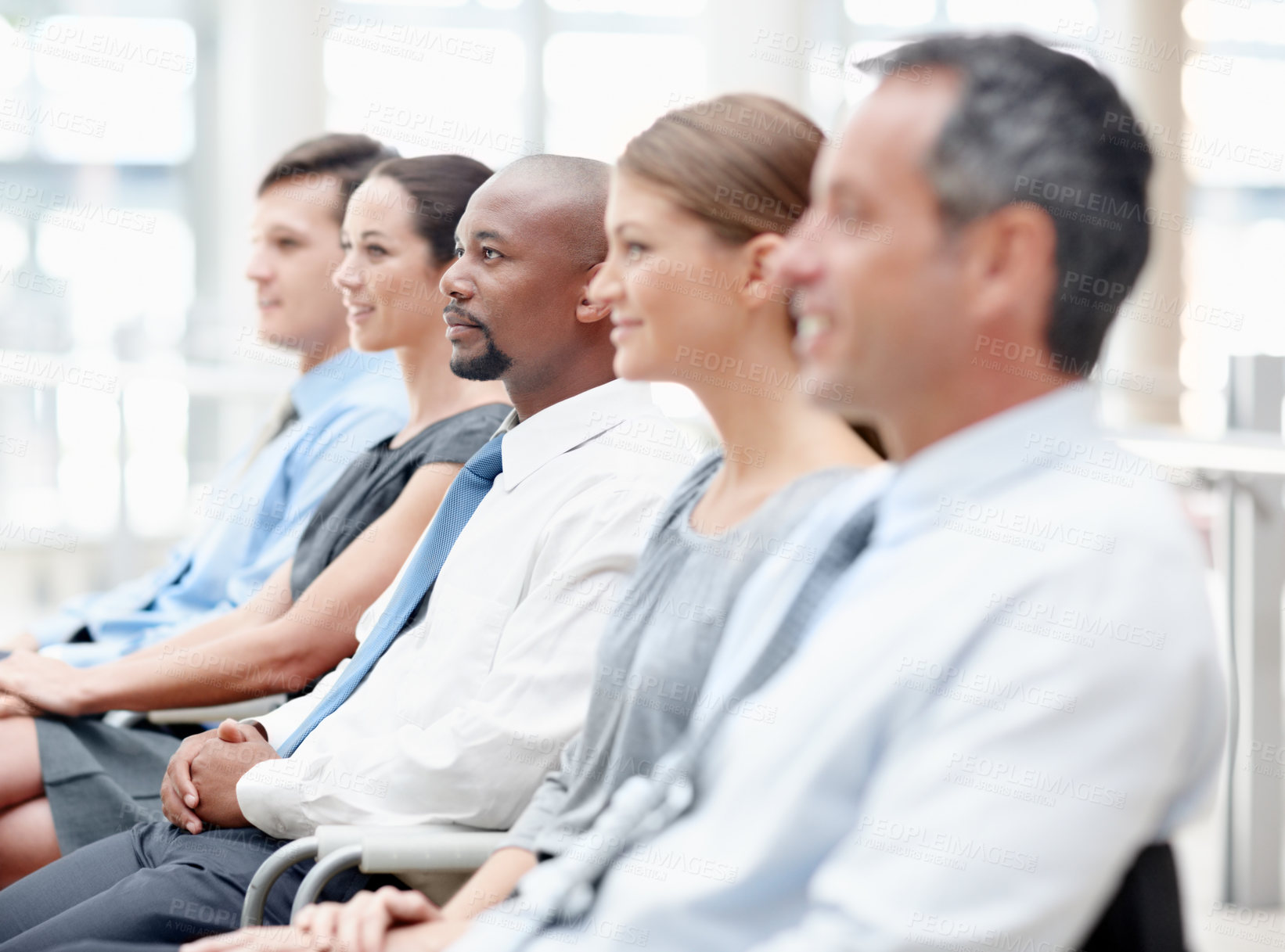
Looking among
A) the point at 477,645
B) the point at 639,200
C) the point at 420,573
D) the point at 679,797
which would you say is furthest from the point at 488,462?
the point at 679,797

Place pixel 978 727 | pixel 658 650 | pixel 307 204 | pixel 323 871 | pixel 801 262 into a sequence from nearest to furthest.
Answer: pixel 978 727 → pixel 801 262 → pixel 658 650 → pixel 323 871 → pixel 307 204

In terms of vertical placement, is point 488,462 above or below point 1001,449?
below

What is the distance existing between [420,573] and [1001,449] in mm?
971

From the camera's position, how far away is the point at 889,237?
90 centimetres

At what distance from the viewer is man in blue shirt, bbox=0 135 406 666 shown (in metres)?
2.48

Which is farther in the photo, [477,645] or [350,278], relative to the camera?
[350,278]

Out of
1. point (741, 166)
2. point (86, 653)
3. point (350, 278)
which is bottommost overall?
point (86, 653)

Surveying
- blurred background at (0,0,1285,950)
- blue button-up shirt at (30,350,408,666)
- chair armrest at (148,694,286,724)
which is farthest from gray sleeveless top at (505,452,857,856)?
blurred background at (0,0,1285,950)

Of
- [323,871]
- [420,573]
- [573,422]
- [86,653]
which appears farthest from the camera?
[86,653]

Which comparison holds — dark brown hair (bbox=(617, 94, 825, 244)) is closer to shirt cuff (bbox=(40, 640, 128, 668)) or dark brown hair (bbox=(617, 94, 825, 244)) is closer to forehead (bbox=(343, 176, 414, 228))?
forehead (bbox=(343, 176, 414, 228))

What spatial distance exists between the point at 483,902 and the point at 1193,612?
690 mm

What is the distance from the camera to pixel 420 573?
1.72m

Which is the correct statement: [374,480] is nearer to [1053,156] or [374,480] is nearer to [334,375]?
[334,375]

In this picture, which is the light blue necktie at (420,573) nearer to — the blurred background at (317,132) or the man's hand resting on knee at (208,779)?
the man's hand resting on knee at (208,779)
